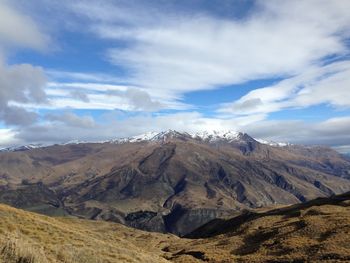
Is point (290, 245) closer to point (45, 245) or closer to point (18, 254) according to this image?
point (45, 245)

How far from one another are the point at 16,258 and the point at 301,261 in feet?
123

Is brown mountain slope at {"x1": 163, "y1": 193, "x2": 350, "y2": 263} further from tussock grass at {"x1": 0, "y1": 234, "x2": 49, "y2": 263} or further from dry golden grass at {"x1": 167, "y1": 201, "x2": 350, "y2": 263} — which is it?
tussock grass at {"x1": 0, "y1": 234, "x2": 49, "y2": 263}

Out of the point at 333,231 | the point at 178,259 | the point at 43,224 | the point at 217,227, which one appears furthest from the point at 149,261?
the point at 217,227

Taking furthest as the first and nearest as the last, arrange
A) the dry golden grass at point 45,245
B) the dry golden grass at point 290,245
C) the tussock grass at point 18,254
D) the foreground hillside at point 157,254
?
the dry golden grass at point 290,245
the foreground hillside at point 157,254
the dry golden grass at point 45,245
the tussock grass at point 18,254

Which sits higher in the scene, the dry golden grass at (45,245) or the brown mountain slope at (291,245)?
the dry golden grass at (45,245)

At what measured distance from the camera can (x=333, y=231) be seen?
213 ft

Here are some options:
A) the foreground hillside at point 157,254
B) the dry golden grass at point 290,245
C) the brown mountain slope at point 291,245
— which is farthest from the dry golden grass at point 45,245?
the brown mountain slope at point 291,245

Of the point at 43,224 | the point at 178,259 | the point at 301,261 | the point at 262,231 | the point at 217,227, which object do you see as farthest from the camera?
the point at 217,227

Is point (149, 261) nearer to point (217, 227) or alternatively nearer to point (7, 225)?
point (7, 225)

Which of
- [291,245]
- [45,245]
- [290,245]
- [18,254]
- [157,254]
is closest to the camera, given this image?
[18,254]

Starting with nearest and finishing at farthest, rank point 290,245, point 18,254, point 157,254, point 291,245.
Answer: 1. point 18,254
2. point 291,245
3. point 290,245
4. point 157,254

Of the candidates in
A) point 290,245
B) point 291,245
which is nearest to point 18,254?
point 291,245

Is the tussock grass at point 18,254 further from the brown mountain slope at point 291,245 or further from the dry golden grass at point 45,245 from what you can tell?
the brown mountain slope at point 291,245

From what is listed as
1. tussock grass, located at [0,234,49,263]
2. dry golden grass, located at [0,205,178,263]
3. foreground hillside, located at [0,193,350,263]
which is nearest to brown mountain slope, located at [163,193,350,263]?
foreground hillside, located at [0,193,350,263]
